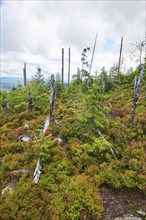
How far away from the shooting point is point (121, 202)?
569 cm

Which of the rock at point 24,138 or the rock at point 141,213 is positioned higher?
the rock at point 24,138

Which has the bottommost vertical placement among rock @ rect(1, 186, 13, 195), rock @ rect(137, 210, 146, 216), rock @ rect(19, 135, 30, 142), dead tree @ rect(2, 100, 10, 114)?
rock @ rect(137, 210, 146, 216)

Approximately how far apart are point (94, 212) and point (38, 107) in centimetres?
1231

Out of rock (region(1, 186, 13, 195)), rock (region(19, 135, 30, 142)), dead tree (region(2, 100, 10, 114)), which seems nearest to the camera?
rock (region(1, 186, 13, 195))

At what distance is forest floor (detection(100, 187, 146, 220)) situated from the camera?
17.2 ft

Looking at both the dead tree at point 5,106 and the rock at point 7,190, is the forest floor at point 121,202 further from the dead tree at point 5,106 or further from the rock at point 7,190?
the dead tree at point 5,106

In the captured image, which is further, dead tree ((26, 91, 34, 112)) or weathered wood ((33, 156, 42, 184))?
dead tree ((26, 91, 34, 112))

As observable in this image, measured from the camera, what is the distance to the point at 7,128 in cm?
1202

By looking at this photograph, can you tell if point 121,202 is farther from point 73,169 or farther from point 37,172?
point 37,172

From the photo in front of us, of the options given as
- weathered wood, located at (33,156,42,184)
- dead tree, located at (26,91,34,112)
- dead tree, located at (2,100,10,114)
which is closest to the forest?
weathered wood, located at (33,156,42,184)

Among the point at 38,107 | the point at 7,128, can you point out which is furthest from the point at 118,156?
the point at 38,107

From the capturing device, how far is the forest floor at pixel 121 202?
5.24m

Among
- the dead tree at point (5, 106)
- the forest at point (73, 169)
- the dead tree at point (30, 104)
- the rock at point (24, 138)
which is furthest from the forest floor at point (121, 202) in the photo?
the dead tree at point (5, 106)

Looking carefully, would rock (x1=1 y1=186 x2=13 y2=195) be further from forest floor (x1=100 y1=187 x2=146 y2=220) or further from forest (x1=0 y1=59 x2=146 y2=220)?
forest floor (x1=100 y1=187 x2=146 y2=220)
